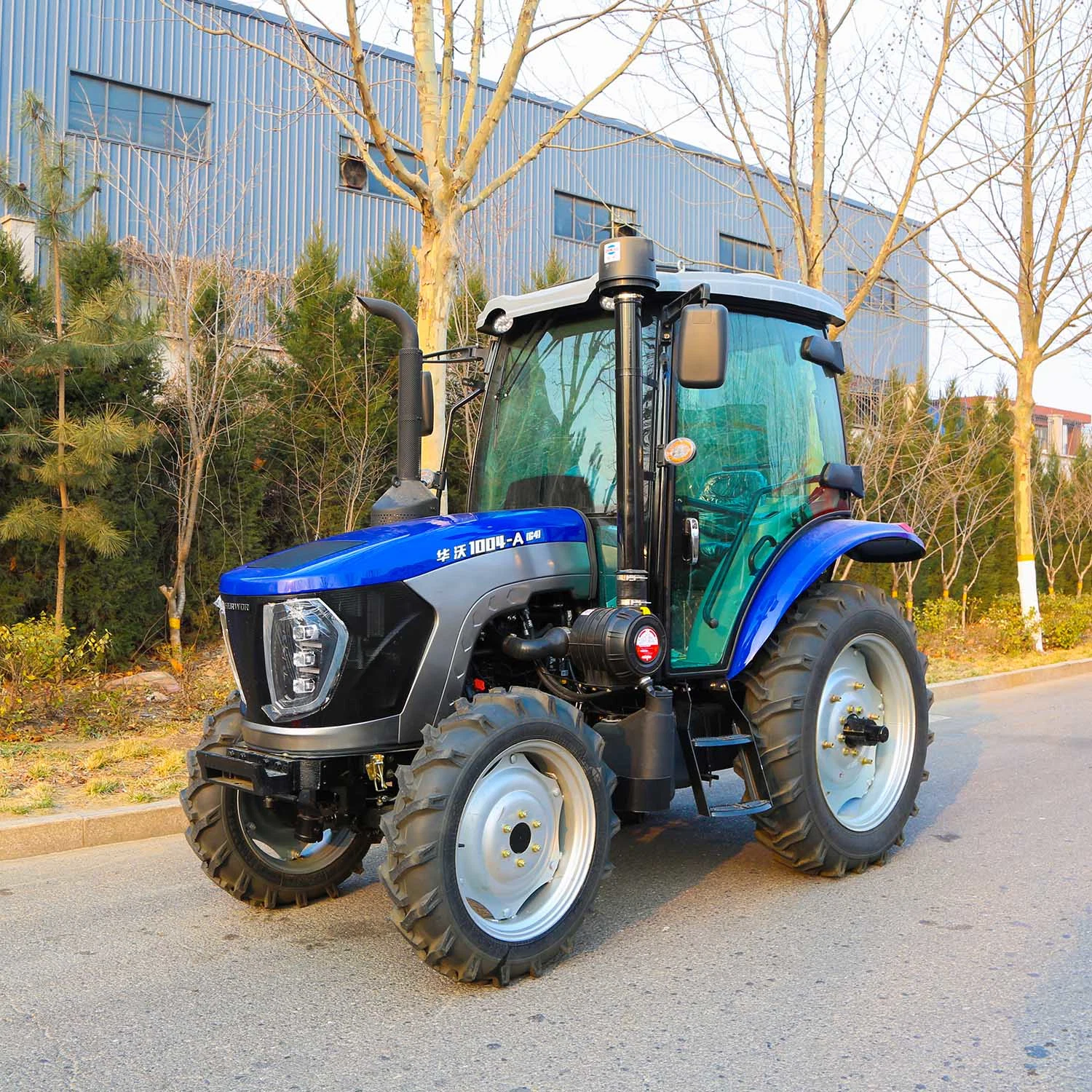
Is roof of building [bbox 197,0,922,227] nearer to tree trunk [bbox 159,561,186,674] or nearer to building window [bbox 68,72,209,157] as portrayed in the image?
building window [bbox 68,72,209,157]

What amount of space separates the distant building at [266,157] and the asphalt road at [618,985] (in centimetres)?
913

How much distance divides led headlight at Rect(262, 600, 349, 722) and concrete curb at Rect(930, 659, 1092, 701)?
27.6ft

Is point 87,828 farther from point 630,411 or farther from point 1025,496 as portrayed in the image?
point 1025,496

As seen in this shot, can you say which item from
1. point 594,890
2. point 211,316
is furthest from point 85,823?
point 211,316

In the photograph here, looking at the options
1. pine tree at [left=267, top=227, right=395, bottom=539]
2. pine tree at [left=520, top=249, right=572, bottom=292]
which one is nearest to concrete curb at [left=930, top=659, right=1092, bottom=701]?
pine tree at [left=267, top=227, right=395, bottom=539]

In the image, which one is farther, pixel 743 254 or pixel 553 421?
pixel 743 254

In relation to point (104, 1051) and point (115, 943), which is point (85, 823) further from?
point (104, 1051)

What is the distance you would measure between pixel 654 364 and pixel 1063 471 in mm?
21481

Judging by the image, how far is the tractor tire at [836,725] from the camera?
4.70 m

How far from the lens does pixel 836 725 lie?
17.1 feet

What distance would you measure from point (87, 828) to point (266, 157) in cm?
1379

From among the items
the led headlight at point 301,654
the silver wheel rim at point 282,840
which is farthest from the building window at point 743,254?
the led headlight at point 301,654

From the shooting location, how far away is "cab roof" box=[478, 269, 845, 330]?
4.70 m

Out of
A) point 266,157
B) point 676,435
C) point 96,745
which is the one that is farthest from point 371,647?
point 266,157
